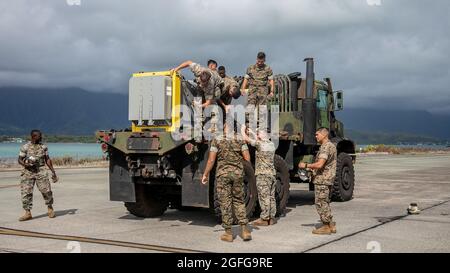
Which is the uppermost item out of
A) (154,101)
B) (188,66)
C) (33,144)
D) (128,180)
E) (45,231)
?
(188,66)

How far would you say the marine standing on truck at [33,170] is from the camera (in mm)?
9742

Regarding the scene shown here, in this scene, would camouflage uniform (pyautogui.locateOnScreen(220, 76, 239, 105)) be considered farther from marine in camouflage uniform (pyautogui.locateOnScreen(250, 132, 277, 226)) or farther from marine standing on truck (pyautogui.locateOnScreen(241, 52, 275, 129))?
marine in camouflage uniform (pyautogui.locateOnScreen(250, 132, 277, 226))

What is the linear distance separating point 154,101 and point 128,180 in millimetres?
1497

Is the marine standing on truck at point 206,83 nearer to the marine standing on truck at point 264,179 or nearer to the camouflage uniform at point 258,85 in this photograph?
the marine standing on truck at point 264,179

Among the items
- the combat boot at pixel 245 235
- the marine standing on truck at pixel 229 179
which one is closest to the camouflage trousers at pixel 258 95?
the marine standing on truck at pixel 229 179

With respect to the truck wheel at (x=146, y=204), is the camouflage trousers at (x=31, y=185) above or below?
above

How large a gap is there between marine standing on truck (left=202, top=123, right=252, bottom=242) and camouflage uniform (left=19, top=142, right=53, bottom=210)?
3824 mm

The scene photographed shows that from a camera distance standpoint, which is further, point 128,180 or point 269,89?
point 269,89

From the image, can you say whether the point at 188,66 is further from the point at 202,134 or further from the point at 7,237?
the point at 7,237

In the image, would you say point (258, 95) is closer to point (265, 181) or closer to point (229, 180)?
point (265, 181)

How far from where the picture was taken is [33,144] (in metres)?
9.95

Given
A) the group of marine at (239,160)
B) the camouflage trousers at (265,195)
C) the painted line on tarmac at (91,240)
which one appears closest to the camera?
the painted line on tarmac at (91,240)

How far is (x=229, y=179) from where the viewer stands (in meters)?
7.55
